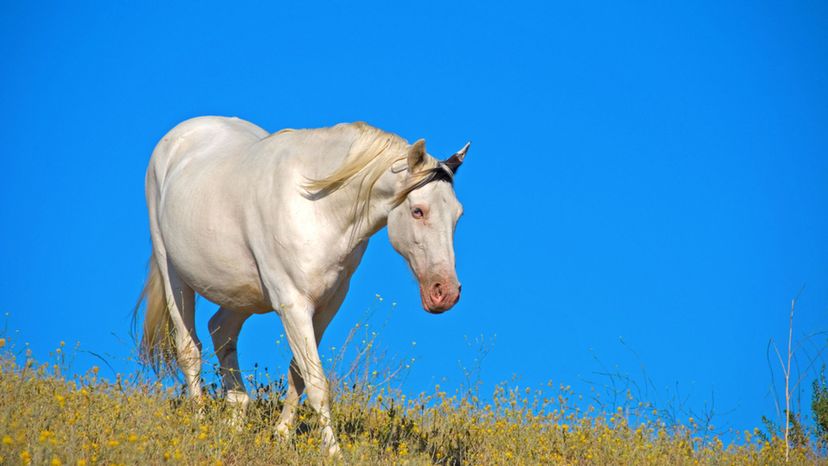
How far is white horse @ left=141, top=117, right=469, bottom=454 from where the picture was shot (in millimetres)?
5863

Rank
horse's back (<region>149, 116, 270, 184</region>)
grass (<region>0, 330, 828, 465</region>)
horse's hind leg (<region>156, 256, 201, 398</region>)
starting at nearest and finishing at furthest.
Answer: grass (<region>0, 330, 828, 465</region>) → horse's hind leg (<region>156, 256, 201, 398</region>) → horse's back (<region>149, 116, 270, 184</region>)

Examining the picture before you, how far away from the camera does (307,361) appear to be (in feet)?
20.0

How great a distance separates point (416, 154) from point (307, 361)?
1.61 meters

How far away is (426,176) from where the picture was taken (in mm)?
5863

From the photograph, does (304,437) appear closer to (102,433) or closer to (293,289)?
(293,289)

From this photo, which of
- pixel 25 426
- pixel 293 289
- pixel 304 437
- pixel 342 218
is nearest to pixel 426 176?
pixel 342 218

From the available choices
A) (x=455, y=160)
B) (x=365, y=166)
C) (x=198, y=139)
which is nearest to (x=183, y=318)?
(x=198, y=139)

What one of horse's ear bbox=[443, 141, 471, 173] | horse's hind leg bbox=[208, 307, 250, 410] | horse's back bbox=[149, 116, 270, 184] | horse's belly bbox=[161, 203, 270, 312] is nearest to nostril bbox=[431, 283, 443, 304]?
horse's ear bbox=[443, 141, 471, 173]

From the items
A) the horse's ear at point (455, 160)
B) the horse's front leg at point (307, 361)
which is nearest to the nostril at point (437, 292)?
the horse's ear at point (455, 160)

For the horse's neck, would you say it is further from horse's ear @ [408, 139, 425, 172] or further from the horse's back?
the horse's back

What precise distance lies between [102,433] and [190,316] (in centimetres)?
317

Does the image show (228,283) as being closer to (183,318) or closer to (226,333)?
(226,333)

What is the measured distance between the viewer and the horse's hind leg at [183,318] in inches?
304

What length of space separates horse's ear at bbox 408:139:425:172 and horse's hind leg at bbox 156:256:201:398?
298 centimetres
